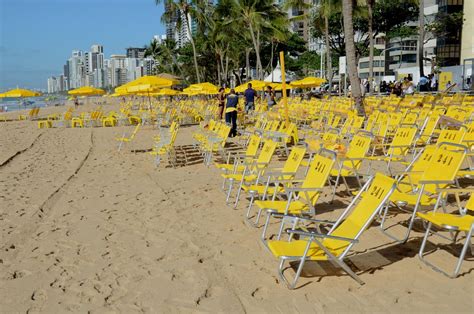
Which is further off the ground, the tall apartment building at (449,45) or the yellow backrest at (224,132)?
the tall apartment building at (449,45)

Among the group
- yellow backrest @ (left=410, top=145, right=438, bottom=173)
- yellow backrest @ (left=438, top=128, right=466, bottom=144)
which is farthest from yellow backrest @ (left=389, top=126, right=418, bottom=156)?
yellow backrest @ (left=410, top=145, right=438, bottom=173)

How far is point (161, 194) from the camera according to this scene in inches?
275

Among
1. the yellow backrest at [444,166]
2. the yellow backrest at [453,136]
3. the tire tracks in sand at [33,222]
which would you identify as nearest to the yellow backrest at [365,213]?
the yellow backrest at [444,166]

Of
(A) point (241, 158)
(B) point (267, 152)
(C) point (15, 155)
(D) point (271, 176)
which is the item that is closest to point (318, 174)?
(D) point (271, 176)

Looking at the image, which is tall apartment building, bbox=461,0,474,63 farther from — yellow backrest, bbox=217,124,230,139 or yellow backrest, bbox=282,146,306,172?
yellow backrest, bbox=282,146,306,172

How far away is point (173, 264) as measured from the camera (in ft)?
13.5

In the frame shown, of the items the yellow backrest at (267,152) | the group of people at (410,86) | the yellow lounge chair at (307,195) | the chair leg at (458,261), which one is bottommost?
the chair leg at (458,261)

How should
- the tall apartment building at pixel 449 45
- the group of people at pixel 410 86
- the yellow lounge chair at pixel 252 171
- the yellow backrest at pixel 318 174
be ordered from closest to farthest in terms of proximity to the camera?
the yellow backrest at pixel 318 174 < the yellow lounge chair at pixel 252 171 < the group of people at pixel 410 86 < the tall apartment building at pixel 449 45

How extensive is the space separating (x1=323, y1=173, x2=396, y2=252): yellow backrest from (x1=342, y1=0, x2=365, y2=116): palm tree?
9.29 metres

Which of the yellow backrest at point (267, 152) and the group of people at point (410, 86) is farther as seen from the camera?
the group of people at point (410, 86)

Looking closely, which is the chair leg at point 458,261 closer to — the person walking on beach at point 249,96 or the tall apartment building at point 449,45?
the person walking on beach at point 249,96

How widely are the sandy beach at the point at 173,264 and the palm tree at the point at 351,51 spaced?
22.5 ft

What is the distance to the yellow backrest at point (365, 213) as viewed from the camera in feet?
11.5

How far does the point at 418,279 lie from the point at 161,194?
4210mm
